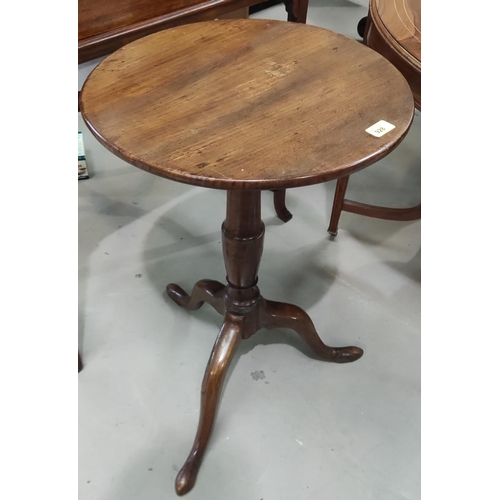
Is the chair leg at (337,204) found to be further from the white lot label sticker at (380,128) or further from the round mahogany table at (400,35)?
the white lot label sticker at (380,128)

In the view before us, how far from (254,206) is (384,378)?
0.62m

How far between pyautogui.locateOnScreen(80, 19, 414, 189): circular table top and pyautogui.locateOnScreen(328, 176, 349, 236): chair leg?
60 centimetres

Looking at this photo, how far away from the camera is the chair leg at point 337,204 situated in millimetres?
1694

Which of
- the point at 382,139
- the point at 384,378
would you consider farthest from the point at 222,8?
the point at 384,378

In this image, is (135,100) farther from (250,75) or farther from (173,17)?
(173,17)

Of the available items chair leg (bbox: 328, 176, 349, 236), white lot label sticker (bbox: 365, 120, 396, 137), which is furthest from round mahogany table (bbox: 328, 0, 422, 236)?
chair leg (bbox: 328, 176, 349, 236)

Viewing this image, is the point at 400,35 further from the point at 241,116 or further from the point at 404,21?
the point at 241,116

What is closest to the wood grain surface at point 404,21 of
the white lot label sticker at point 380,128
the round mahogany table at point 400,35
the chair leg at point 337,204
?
Answer: the round mahogany table at point 400,35

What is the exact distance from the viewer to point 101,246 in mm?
1723

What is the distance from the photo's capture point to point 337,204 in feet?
5.72

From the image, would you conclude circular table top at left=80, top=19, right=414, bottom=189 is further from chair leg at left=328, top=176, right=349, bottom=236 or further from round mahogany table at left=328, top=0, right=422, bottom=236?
chair leg at left=328, top=176, right=349, bottom=236

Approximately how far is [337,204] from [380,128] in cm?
87

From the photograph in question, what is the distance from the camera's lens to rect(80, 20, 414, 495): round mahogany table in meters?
0.80

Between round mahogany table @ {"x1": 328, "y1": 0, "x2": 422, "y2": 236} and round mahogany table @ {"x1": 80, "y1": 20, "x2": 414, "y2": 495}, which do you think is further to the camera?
round mahogany table @ {"x1": 328, "y1": 0, "x2": 422, "y2": 236}
